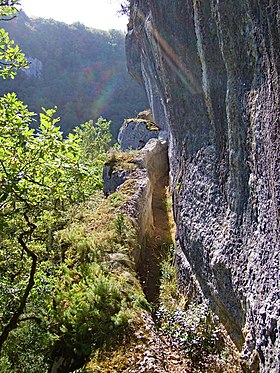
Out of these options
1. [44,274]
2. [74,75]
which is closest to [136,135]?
[44,274]

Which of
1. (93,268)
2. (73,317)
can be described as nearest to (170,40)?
(93,268)

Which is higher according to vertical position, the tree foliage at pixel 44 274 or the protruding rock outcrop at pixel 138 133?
the protruding rock outcrop at pixel 138 133

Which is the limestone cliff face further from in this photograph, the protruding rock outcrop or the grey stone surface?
the grey stone surface

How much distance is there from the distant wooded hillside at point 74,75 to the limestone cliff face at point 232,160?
5248 cm

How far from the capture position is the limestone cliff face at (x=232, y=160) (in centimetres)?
415

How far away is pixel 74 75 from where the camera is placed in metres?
71.2

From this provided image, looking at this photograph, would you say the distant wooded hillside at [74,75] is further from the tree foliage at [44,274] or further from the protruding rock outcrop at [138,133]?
the tree foliage at [44,274]

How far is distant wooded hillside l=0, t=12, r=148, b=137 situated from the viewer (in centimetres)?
6469

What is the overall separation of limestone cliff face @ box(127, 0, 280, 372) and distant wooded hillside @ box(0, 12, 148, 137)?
172 ft

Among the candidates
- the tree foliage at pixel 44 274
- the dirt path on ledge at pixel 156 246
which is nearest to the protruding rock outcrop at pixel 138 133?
the dirt path on ledge at pixel 156 246

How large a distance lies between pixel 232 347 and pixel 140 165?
35.2ft

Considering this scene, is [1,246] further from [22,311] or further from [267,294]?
[267,294]

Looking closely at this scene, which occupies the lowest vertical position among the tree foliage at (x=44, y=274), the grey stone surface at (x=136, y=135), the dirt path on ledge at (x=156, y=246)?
the tree foliage at (x=44, y=274)

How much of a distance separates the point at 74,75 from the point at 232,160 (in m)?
69.8
